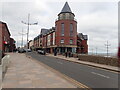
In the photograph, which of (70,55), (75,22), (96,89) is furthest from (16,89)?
(75,22)

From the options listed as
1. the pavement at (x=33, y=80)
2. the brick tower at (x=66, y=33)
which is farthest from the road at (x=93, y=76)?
the brick tower at (x=66, y=33)

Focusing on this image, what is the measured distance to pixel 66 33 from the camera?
55.6m

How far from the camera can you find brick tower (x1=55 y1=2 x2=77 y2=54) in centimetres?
5509

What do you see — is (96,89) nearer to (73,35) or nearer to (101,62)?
(101,62)

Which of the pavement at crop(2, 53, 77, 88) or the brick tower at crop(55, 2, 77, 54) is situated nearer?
the pavement at crop(2, 53, 77, 88)

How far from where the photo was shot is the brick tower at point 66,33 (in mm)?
55094

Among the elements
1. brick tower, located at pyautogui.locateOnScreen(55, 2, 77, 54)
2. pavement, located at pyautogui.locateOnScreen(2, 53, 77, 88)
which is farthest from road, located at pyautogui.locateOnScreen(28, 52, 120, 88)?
brick tower, located at pyautogui.locateOnScreen(55, 2, 77, 54)

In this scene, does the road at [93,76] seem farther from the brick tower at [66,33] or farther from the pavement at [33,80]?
the brick tower at [66,33]

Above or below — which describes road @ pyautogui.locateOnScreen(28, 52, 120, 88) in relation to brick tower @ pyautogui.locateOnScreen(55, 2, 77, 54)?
below

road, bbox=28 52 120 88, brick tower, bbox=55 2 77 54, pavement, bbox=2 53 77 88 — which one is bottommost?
road, bbox=28 52 120 88

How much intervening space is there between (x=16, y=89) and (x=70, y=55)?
30490mm

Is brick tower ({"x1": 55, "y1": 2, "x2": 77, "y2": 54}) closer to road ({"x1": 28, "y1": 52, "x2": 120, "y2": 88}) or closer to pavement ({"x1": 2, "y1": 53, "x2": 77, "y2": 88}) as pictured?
road ({"x1": 28, "y1": 52, "x2": 120, "y2": 88})

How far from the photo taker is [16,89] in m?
6.21

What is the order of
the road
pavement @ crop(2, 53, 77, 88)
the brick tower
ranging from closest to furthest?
pavement @ crop(2, 53, 77, 88) → the road → the brick tower
